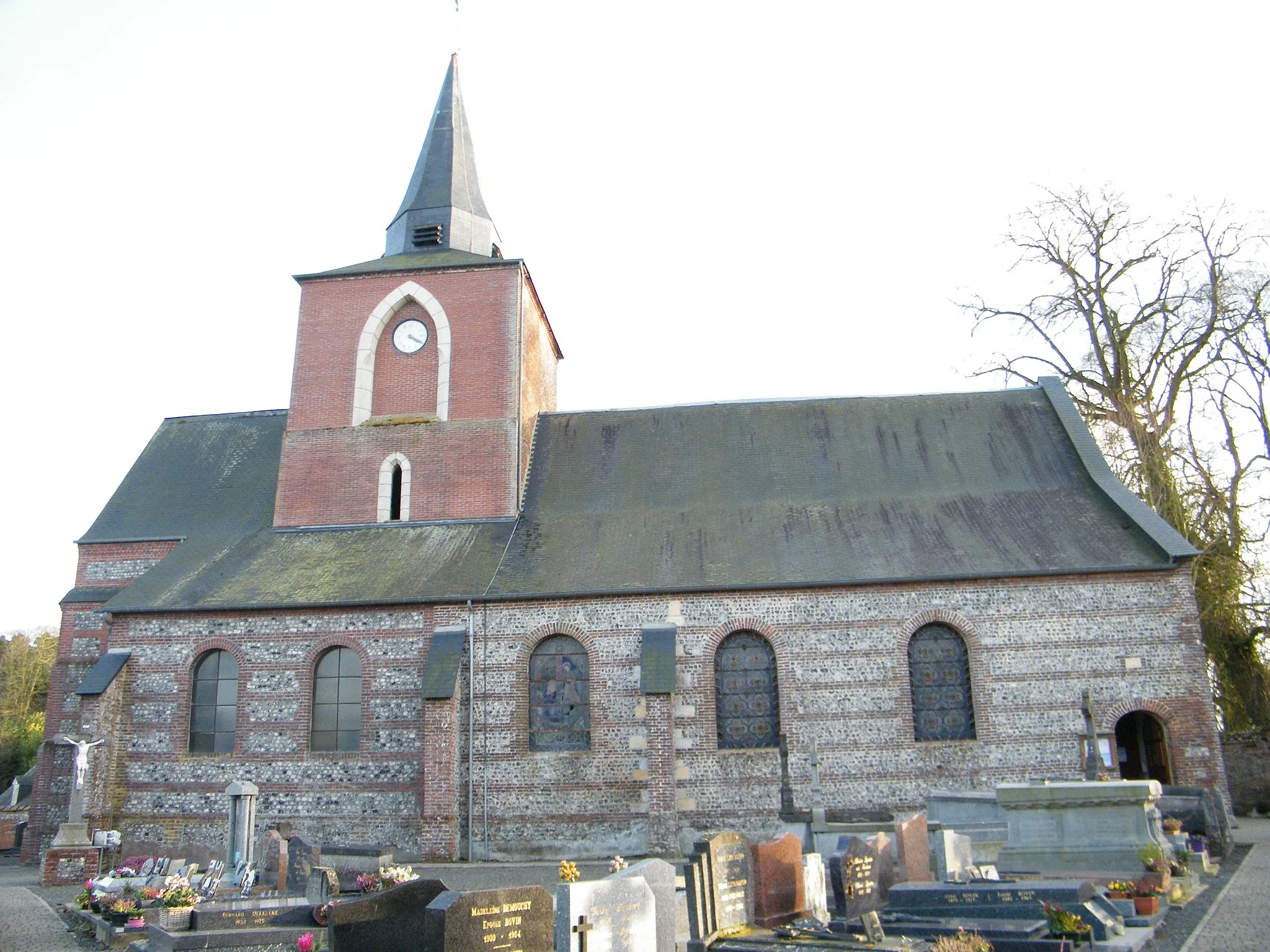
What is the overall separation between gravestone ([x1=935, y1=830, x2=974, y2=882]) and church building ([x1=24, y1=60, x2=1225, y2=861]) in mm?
3381

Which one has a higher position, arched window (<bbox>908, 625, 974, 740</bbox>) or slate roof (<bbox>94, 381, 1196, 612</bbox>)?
slate roof (<bbox>94, 381, 1196, 612</bbox>)

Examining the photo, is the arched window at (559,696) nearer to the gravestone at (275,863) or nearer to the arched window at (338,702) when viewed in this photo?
the arched window at (338,702)

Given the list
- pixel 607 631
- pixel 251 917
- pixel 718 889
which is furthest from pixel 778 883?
pixel 607 631

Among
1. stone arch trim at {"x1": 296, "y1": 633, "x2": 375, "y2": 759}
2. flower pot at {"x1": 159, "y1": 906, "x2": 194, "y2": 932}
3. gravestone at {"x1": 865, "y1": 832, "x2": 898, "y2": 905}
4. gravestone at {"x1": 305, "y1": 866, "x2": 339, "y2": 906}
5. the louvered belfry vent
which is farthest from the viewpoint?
the louvered belfry vent

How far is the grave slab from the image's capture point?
8.90m

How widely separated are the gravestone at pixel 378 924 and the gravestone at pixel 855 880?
14.7 feet

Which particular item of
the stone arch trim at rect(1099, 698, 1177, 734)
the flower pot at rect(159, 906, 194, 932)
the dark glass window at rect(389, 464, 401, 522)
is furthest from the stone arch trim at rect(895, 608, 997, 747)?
the flower pot at rect(159, 906, 194, 932)

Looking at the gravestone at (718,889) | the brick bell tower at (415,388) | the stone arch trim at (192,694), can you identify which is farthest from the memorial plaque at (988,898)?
the stone arch trim at (192,694)

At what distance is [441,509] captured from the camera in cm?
2141

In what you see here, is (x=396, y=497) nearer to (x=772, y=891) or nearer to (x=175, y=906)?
(x=175, y=906)

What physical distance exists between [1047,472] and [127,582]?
2064 cm

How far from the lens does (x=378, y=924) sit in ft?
26.6

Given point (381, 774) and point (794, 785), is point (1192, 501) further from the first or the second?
point (381, 774)

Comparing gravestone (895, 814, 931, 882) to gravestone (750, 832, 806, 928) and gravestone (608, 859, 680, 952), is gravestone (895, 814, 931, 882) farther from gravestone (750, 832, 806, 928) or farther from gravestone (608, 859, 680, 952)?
gravestone (608, 859, 680, 952)
